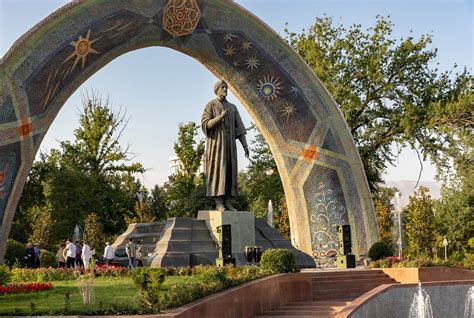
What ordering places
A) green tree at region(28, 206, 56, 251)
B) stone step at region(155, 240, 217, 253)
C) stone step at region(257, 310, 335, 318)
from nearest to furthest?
stone step at region(257, 310, 335, 318) < stone step at region(155, 240, 217, 253) < green tree at region(28, 206, 56, 251)

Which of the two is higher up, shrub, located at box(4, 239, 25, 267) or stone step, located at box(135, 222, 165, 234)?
stone step, located at box(135, 222, 165, 234)

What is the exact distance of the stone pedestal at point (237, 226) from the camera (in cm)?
2217

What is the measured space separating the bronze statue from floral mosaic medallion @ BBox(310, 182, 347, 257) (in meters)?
5.25

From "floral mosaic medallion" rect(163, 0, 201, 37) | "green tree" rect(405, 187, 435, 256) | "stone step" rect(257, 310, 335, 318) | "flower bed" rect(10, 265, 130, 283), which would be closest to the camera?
"stone step" rect(257, 310, 335, 318)

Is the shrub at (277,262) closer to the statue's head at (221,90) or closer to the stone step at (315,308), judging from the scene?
the stone step at (315,308)

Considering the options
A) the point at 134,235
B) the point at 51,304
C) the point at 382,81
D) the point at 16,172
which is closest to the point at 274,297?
the point at 51,304

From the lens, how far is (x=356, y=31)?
112 feet

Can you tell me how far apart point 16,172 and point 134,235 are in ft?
13.0

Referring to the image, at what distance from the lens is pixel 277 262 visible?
57.4 feet

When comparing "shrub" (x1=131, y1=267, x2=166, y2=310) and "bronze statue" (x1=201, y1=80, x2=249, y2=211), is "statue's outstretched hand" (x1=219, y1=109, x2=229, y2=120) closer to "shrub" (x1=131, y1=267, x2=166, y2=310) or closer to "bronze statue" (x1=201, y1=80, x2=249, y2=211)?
"bronze statue" (x1=201, y1=80, x2=249, y2=211)

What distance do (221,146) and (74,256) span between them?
5496 mm

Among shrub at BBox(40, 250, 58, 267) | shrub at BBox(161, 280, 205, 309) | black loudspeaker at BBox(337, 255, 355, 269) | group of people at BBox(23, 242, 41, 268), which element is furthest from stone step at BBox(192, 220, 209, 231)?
shrub at BBox(161, 280, 205, 309)

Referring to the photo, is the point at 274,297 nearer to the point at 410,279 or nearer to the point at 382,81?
the point at 410,279

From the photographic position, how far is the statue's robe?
22.4m
